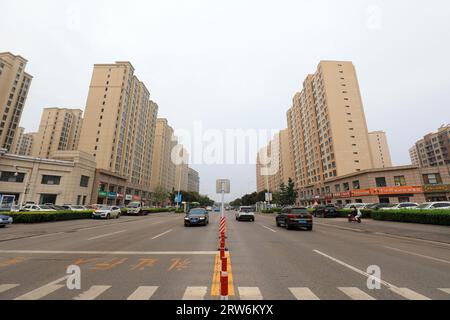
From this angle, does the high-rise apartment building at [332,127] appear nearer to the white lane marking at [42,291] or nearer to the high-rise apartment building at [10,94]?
the white lane marking at [42,291]

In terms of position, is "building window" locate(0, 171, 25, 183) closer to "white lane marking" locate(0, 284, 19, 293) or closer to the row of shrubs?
"white lane marking" locate(0, 284, 19, 293)

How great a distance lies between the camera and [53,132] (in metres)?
99.9

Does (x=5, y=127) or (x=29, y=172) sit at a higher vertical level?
(x=5, y=127)

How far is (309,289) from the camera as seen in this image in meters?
4.45

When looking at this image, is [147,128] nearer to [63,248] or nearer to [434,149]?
[63,248]

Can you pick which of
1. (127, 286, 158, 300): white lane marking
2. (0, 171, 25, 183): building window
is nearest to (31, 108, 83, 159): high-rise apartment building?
(0, 171, 25, 183): building window

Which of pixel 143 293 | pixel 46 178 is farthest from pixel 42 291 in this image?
pixel 46 178

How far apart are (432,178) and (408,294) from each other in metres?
58.3

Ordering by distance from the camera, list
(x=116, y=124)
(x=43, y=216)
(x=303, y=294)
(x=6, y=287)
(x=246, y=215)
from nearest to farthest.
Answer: (x=303, y=294)
(x=6, y=287)
(x=43, y=216)
(x=246, y=215)
(x=116, y=124)

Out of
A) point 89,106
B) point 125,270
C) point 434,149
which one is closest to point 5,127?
point 89,106

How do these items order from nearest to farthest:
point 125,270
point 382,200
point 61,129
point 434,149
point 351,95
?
point 125,270 < point 382,200 < point 351,95 < point 434,149 < point 61,129

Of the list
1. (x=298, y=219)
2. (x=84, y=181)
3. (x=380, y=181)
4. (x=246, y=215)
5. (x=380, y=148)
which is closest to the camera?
(x=298, y=219)

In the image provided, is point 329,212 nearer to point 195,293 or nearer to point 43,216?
point 195,293
